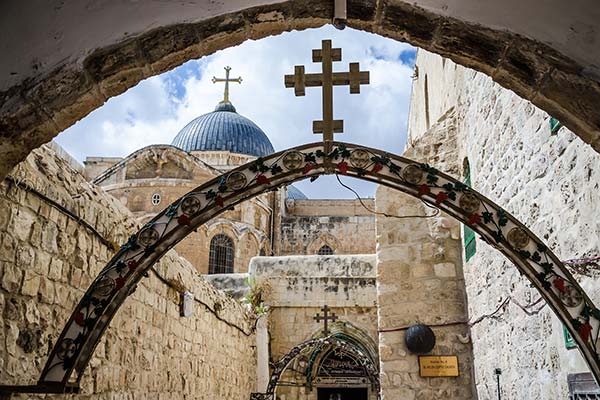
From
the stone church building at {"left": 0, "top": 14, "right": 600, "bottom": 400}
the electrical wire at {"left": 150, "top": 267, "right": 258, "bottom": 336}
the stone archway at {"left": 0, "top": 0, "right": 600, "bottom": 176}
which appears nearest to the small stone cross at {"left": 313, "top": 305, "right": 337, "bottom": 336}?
the stone church building at {"left": 0, "top": 14, "right": 600, "bottom": 400}

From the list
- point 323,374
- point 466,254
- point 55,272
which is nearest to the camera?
point 55,272

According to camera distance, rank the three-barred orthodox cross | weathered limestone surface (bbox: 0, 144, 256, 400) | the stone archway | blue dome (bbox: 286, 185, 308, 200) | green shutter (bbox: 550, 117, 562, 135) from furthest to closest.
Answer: blue dome (bbox: 286, 185, 308, 200), green shutter (bbox: 550, 117, 562, 135), the three-barred orthodox cross, weathered limestone surface (bbox: 0, 144, 256, 400), the stone archway

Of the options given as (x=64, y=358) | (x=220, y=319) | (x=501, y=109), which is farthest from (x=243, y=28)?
(x=220, y=319)

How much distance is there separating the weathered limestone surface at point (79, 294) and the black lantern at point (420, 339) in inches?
108

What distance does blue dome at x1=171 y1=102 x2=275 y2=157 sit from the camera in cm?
2639

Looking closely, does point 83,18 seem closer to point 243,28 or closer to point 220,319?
point 243,28

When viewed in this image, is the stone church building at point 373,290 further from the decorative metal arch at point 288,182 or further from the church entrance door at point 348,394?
the church entrance door at point 348,394

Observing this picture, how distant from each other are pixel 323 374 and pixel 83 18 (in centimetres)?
1393

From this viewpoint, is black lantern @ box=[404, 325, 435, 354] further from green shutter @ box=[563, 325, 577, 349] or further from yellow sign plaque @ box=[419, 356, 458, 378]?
green shutter @ box=[563, 325, 577, 349]

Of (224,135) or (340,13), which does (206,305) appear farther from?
(224,135)

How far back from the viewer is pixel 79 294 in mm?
4309

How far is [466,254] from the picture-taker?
763cm

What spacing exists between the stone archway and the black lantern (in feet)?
18.0

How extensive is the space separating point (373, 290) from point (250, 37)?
11.3 m
